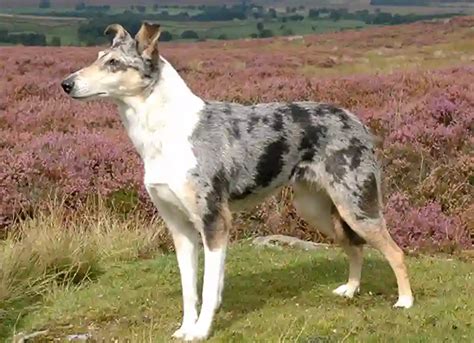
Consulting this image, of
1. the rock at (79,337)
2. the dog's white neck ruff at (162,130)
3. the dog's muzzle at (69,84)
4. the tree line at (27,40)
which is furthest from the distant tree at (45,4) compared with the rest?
the dog's muzzle at (69,84)

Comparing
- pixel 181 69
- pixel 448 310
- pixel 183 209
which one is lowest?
pixel 181 69

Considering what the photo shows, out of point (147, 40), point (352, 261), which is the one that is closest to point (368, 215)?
point (352, 261)

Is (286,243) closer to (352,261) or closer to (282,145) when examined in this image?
(352,261)

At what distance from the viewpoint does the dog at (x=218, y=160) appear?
7074 millimetres

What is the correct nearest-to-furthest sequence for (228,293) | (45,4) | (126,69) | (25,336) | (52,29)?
(126,69) → (25,336) → (228,293) → (52,29) → (45,4)

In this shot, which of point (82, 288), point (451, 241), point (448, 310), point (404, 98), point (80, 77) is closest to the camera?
point (80, 77)

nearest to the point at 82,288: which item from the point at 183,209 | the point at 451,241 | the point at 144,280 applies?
the point at 144,280

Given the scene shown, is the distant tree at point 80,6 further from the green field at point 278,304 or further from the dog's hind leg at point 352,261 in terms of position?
the dog's hind leg at point 352,261

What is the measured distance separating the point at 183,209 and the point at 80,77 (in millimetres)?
1248

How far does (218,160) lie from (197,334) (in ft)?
4.38

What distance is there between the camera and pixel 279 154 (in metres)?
7.76

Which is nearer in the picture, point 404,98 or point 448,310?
point 448,310

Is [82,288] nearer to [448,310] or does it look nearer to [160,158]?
[160,158]

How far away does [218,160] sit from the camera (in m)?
7.31
